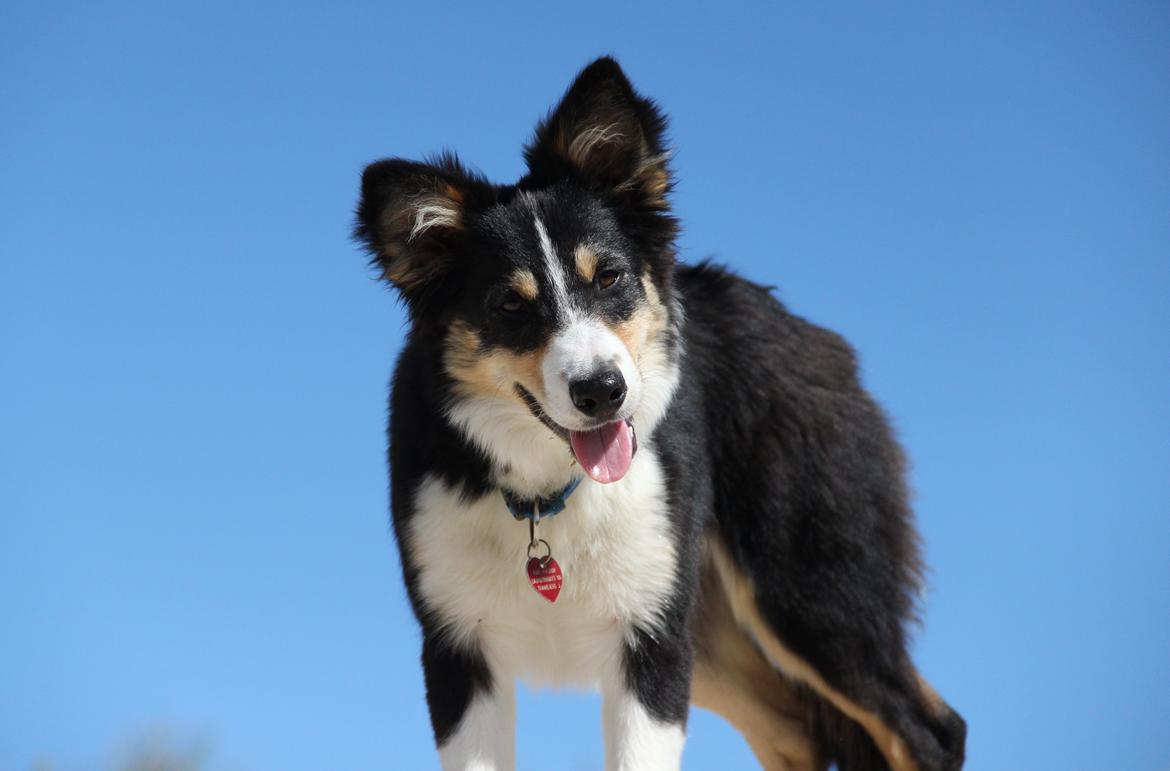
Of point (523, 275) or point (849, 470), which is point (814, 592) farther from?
point (523, 275)

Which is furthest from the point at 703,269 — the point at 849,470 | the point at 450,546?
the point at 450,546

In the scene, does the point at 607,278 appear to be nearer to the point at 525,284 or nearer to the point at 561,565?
the point at 525,284

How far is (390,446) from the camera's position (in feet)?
15.4

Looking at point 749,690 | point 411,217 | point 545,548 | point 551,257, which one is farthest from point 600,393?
point 749,690

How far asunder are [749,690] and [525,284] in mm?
2304

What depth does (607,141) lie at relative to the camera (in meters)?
4.43

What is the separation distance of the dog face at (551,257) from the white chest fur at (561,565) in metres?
0.29

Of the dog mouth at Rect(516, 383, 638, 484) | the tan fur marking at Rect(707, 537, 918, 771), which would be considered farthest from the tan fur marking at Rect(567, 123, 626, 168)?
the tan fur marking at Rect(707, 537, 918, 771)

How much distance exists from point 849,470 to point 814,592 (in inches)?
20.2

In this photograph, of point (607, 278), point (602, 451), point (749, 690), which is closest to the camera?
point (602, 451)

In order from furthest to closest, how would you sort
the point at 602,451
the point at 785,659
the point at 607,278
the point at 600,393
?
the point at 785,659 → the point at 607,278 → the point at 602,451 → the point at 600,393

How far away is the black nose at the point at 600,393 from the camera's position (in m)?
3.87

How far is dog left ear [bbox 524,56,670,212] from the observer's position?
436cm

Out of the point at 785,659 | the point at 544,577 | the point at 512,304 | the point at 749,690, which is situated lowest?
the point at 749,690
